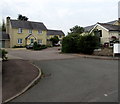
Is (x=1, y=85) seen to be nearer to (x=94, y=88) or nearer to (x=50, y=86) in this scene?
(x=50, y=86)

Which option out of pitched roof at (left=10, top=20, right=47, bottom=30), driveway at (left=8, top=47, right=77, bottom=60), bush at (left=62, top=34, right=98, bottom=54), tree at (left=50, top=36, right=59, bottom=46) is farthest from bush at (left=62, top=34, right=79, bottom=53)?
tree at (left=50, top=36, right=59, bottom=46)

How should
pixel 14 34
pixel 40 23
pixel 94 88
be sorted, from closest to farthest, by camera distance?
1. pixel 94 88
2. pixel 14 34
3. pixel 40 23

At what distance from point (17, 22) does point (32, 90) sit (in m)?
42.1

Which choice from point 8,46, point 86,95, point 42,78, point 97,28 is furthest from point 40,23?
point 86,95

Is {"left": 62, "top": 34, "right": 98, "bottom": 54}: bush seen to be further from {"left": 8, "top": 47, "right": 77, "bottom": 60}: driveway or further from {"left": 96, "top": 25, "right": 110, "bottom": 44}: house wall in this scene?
{"left": 96, "top": 25, "right": 110, "bottom": 44}: house wall

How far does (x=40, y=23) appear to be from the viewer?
51938mm

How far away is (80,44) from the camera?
22625 millimetres

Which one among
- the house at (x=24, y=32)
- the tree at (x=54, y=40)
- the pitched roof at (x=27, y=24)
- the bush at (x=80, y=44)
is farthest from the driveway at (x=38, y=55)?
the tree at (x=54, y=40)

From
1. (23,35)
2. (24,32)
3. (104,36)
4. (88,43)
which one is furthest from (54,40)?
(88,43)

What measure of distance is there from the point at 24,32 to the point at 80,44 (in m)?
27.5

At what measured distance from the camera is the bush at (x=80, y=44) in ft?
71.5

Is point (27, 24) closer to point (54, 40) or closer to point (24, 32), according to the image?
point (24, 32)

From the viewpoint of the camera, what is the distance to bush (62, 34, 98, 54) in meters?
21.8

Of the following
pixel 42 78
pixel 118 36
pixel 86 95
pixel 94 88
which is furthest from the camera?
pixel 118 36
